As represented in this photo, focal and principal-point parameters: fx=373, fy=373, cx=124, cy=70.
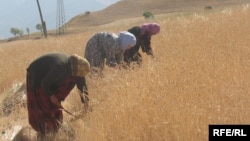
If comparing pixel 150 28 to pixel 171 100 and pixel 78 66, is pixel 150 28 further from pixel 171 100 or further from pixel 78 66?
pixel 171 100

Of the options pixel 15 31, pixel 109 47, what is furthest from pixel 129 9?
pixel 109 47

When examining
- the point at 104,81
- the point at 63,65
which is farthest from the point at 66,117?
the point at 63,65

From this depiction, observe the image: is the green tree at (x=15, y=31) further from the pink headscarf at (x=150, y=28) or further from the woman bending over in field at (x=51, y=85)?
the woman bending over in field at (x=51, y=85)

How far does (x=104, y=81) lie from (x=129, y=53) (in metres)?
1.45

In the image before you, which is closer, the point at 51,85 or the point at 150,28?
the point at 51,85

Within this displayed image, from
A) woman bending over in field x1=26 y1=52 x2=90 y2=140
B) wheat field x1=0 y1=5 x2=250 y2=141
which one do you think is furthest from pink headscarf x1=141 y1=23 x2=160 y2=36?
woman bending over in field x1=26 y1=52 x2=90 y2=140

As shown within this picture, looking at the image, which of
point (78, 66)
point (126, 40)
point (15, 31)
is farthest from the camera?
point (15, 31)

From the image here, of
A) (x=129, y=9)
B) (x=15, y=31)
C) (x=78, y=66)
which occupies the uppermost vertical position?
(x=129, y=9)

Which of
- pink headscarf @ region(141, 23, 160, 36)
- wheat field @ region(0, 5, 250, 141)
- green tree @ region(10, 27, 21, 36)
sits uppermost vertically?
pink headscarf @ region(141, 23, 160, 36)

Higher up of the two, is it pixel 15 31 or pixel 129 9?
pixel 129 9

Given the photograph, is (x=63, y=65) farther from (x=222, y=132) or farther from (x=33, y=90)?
(x=222, y=132)

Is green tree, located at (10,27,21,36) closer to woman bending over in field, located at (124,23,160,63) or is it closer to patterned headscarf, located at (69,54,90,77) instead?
woman bending over in field, located at (124,23,160,63)

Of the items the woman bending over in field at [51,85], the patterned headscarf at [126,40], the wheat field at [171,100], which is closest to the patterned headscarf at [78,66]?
the woman bending over in field at [51,85]

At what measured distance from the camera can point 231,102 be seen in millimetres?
2959
